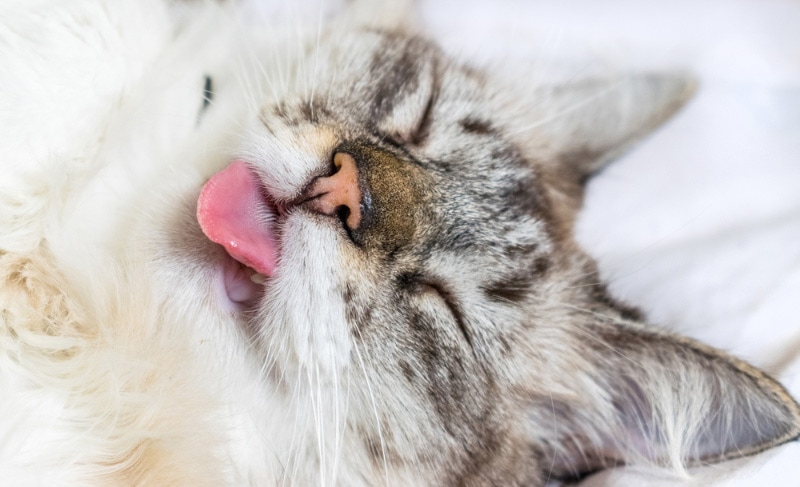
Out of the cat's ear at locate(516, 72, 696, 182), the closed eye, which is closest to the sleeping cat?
the closed eye

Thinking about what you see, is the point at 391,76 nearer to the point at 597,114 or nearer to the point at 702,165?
the point at 597,114

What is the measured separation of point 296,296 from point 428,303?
0.81 feet

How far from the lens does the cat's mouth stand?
0.86m

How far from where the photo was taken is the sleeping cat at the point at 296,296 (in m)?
0.89

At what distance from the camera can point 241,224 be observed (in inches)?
34.7

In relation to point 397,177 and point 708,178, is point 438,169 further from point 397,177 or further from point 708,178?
point 708,178

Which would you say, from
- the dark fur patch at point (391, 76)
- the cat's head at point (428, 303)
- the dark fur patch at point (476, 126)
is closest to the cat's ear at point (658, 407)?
the cat's head at point (428, 303)

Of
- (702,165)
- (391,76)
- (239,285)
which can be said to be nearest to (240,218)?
(239,285)

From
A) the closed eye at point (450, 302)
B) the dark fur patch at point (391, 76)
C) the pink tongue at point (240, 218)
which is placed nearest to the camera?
the pink tongue at point (240, 218)

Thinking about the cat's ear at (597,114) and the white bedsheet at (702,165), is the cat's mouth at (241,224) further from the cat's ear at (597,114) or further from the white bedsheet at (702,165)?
the white bedsheet at (702,165)

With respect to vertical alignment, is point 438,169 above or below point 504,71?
below

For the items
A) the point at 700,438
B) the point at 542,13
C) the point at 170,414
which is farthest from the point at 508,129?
the point at 170,414

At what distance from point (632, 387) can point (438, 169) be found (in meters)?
0.56

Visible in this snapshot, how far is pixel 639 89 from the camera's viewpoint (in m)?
1.43
